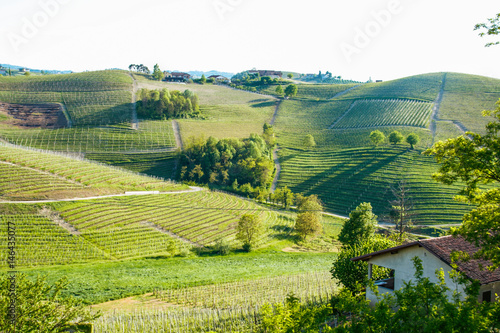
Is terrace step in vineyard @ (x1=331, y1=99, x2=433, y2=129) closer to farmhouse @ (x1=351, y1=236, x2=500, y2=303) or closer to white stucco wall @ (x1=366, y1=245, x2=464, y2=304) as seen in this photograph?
farmhouse @ (x1=351, y1=236, x2=500, y2=303)

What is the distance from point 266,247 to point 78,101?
265ft

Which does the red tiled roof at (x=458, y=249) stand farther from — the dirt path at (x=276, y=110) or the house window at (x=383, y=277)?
the dirt path at (x=276, y=110)

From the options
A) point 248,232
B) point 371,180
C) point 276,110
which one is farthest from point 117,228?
point 276,110

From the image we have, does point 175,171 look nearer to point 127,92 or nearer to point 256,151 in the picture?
point 256,151

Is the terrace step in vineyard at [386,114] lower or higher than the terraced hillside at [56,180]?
higher

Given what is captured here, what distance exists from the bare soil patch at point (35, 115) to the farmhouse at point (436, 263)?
8826 centimetres

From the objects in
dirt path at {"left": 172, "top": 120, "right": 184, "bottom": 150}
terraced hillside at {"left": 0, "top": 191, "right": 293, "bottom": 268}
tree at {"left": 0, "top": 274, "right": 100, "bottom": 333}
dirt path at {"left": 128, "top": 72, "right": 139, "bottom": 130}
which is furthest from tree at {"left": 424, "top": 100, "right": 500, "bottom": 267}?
dirt path at {"left": 128, "top": 72, "right": 139, "bottom": 130}

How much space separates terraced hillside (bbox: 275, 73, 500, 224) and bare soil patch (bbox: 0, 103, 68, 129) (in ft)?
188

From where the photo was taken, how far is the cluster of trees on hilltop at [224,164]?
74.7 meters

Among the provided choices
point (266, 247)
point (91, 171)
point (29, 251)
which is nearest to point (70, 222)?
point (29, 251)

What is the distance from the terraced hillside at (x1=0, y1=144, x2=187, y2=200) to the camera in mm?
42500

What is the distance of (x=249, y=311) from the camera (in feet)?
63.1

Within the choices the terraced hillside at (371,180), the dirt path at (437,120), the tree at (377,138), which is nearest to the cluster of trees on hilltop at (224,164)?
the terraced hillside at (371,180)

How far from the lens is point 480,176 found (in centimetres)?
1252
